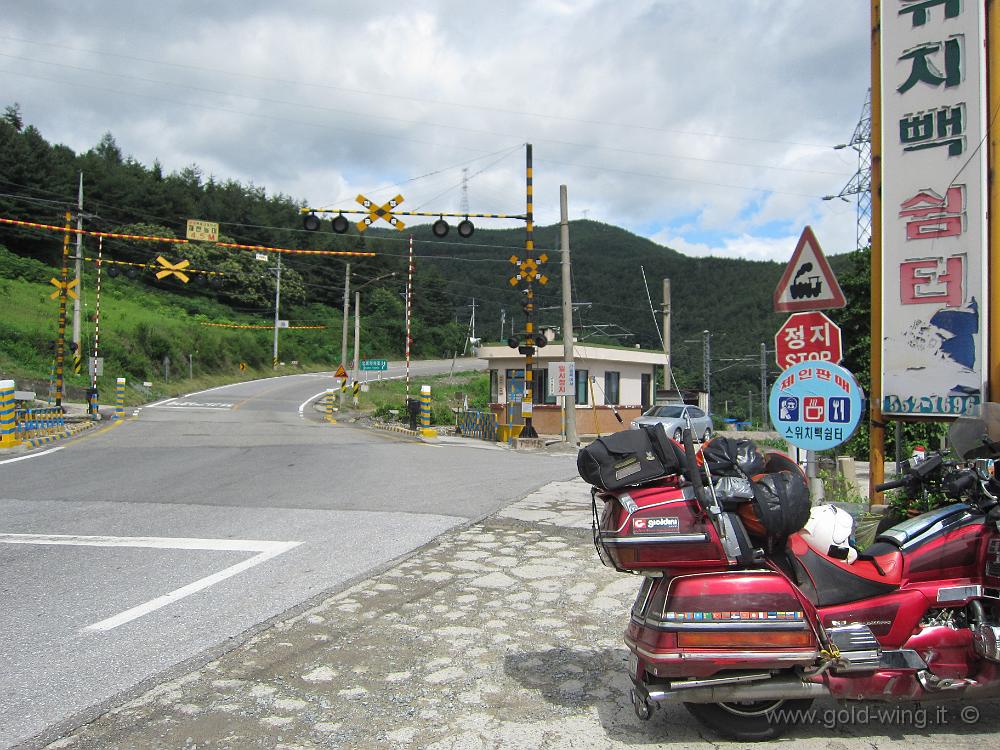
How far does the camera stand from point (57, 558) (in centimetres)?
698

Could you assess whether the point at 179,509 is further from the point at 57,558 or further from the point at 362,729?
the point at 362,729

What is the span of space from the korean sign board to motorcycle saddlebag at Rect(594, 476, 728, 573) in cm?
1919

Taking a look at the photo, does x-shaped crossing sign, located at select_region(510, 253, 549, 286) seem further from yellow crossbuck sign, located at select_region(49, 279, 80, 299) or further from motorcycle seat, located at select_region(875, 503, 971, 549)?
motorcycle seat, located at select_region(875, 503, 971, 549)

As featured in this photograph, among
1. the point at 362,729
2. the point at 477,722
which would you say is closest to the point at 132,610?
the point at 362,729

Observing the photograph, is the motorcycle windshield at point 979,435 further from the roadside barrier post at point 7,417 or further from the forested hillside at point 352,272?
the forested hillside at point 352,272

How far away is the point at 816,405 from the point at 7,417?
17261mm

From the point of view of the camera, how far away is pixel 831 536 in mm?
3648

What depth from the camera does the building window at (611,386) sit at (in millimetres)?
31362

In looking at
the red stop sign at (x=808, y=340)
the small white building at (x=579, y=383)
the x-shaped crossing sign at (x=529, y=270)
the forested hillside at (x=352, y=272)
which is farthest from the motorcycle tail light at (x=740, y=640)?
the forested hillside at (x=352, y=272)

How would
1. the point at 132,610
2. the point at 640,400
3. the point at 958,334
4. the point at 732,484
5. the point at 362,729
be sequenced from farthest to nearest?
the point at 640,400
the point at 958,334
the point at 132,610
the point at 362,729
the point at 732,484

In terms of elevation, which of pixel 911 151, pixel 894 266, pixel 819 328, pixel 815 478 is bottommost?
pixel 815 478

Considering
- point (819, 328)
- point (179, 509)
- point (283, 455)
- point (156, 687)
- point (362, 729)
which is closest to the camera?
point (362, 729)

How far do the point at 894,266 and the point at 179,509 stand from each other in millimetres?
8485

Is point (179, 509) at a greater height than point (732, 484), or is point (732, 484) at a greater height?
point (732, 484)
